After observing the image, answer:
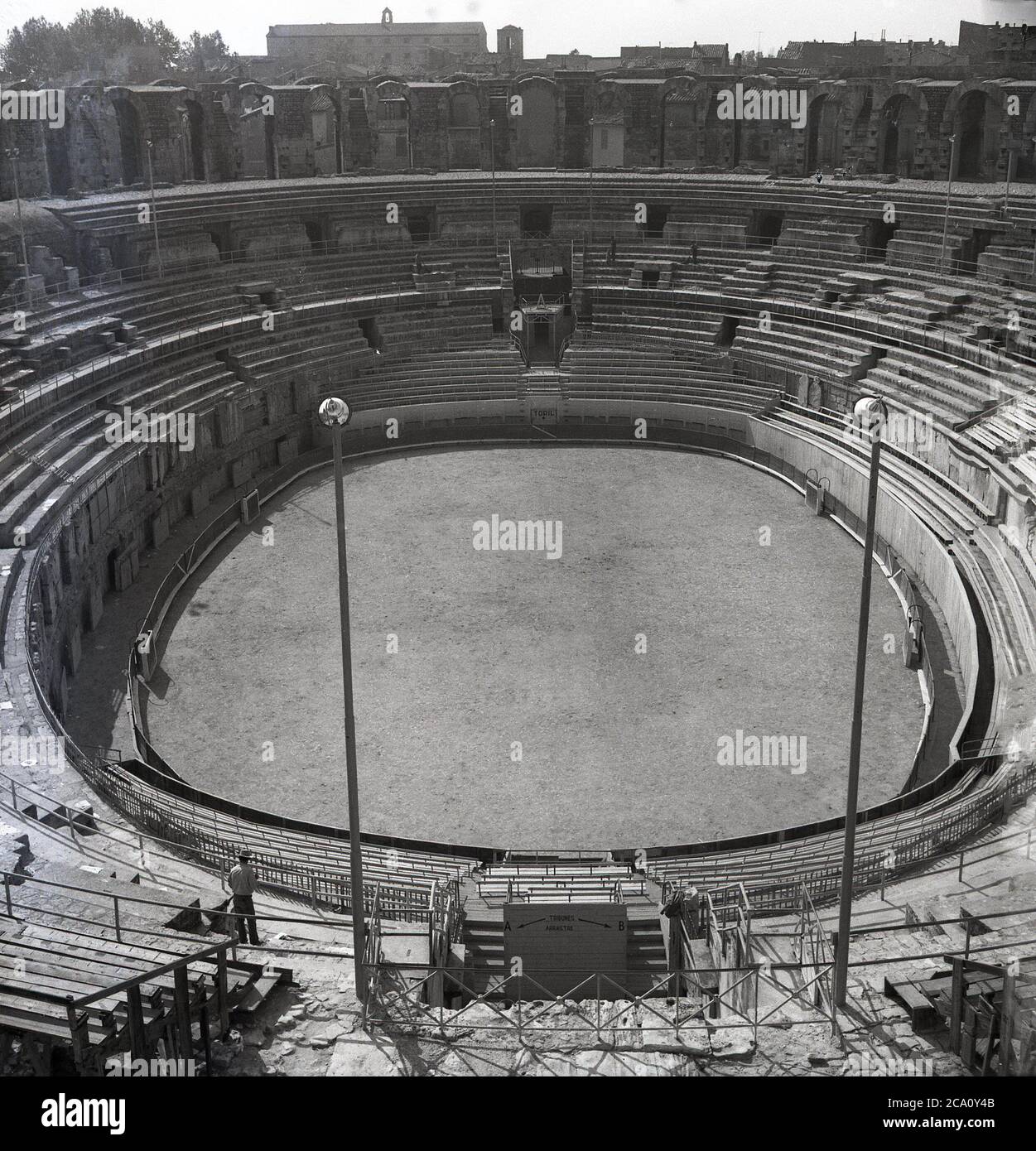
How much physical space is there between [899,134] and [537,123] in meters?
12.1

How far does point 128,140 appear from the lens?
1556 inches

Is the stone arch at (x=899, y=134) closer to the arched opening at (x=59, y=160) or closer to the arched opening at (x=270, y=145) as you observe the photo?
the arched opening at (x=270, y=145)

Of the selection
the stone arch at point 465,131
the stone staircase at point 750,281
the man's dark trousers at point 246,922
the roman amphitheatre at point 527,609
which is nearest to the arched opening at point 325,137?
the roman amphitheatre at point 527,609

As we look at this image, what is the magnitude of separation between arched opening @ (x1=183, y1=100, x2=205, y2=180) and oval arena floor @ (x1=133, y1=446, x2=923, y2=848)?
16.3 meters

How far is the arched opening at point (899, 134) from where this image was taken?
40531 mm

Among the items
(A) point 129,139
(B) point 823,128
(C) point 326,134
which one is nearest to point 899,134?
(B) point 823,128

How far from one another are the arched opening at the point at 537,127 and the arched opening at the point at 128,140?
12801mm

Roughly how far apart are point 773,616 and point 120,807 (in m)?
12.3

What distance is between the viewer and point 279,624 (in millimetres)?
23812

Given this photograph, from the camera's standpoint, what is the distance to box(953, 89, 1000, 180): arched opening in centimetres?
3891

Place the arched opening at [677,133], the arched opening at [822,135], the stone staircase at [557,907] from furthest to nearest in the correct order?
the arched opening at [677,133]
the arched opening at [822,135]
the stone staircase at [557,907]

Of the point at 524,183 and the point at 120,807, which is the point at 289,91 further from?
the point at 120,807

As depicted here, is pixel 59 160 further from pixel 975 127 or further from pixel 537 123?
pixel 975 127
